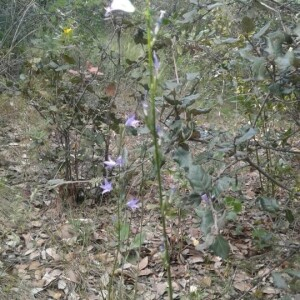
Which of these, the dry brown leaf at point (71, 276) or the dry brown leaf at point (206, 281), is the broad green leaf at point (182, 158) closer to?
the dry brown leaf at point (206, 281)

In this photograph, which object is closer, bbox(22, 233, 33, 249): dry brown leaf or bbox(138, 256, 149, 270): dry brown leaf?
bbox(138, 256, 149, 270): dry brown leaf

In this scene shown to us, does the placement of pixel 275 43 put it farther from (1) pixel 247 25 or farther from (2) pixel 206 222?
(2) pixel 206 222

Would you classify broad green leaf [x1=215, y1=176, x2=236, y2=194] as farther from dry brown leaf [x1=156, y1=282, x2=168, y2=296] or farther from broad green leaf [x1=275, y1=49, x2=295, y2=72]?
dry brown leaf [x1=156, y1=282, x2=168, y2=296]

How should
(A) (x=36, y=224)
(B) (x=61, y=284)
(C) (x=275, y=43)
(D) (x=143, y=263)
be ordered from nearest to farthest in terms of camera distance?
(C) (x=275, y=43) → (B) (x=61, y=284) → (D) (x=143, y=263) → (A) (x=36, y=224)

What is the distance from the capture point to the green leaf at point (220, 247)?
1.04 meters

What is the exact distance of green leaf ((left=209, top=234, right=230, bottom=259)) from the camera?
1.04 m

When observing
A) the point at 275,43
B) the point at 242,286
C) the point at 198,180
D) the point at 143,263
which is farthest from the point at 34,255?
the point at 275,43

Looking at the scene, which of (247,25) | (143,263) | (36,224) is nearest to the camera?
(247,25)

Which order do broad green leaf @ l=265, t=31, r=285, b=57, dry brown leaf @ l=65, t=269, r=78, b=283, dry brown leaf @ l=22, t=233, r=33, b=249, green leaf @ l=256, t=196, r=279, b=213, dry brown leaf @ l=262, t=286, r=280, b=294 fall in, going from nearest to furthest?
broad green leaf @ l=265, t=31, r=285, b=57 < green leaf @ l=256, t=196, r=279, b=213 < dry brown leaf @ l=262, t=286, r=280, b=294 < dry brown leaf @ l=65, t=269, r=78, b=283 < dry brown leaf @ l=22, t=233, r=33, b=249

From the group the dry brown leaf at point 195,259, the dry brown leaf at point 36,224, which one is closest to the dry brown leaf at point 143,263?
the dry brown leaf at point 195,259

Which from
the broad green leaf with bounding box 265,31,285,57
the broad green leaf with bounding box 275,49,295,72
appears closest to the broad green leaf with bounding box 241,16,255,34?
the broad green leaf with bounding box 265,31,285,57

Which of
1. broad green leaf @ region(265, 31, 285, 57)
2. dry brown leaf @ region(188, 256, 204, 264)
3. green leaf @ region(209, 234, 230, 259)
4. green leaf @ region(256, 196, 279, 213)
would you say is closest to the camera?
green leaf @ region(209, 234, 230, 259)

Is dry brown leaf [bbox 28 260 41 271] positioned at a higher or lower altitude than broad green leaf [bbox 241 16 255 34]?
lower

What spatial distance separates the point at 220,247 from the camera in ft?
3.42
